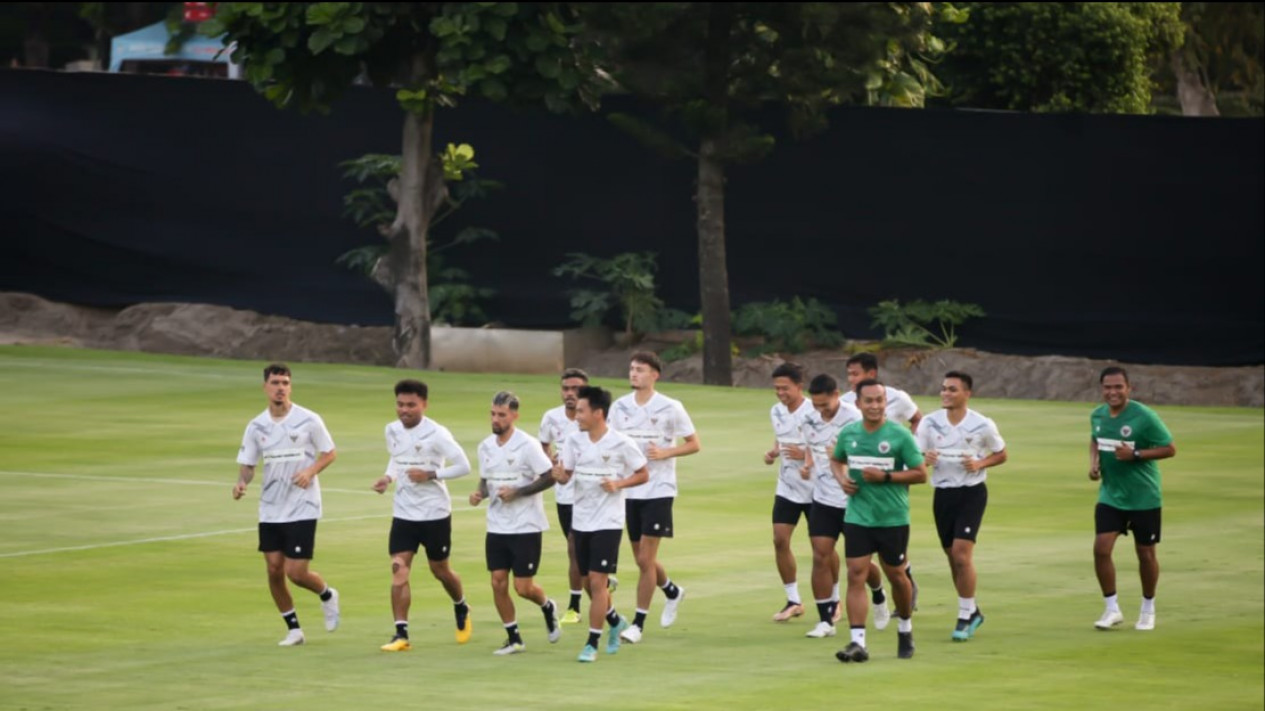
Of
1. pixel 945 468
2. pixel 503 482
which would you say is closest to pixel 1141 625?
pixel 945 468

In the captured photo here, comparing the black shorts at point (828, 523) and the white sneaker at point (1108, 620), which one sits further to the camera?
the white sneaker at point (1108, 620)

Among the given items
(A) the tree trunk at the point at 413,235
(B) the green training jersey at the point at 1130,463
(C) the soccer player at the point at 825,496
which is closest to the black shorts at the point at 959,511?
(C) the soccer player at the point at 825,496

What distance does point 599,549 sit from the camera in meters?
16.2

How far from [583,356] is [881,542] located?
77.6 ft

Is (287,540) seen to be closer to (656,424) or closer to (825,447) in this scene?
(656,424)

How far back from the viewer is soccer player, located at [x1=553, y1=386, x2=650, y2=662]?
53.2 feet

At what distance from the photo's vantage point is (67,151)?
40.6 m

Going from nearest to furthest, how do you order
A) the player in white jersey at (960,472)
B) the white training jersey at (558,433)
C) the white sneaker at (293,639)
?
the white sneaker at (293,639)
the player in white jersey at (960,472)
the white training jersey at (558,433)

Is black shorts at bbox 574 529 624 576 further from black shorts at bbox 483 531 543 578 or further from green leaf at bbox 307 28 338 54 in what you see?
green leaf at bbox 307 28 338 54

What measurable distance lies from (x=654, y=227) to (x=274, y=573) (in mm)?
23328

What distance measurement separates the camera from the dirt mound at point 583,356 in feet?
Result: 122

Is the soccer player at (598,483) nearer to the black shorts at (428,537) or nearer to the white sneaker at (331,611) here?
the black shorts at (428,537)

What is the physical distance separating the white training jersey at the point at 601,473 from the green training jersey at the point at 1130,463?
13.1 feet

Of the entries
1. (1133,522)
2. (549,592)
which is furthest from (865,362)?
(549,592)
